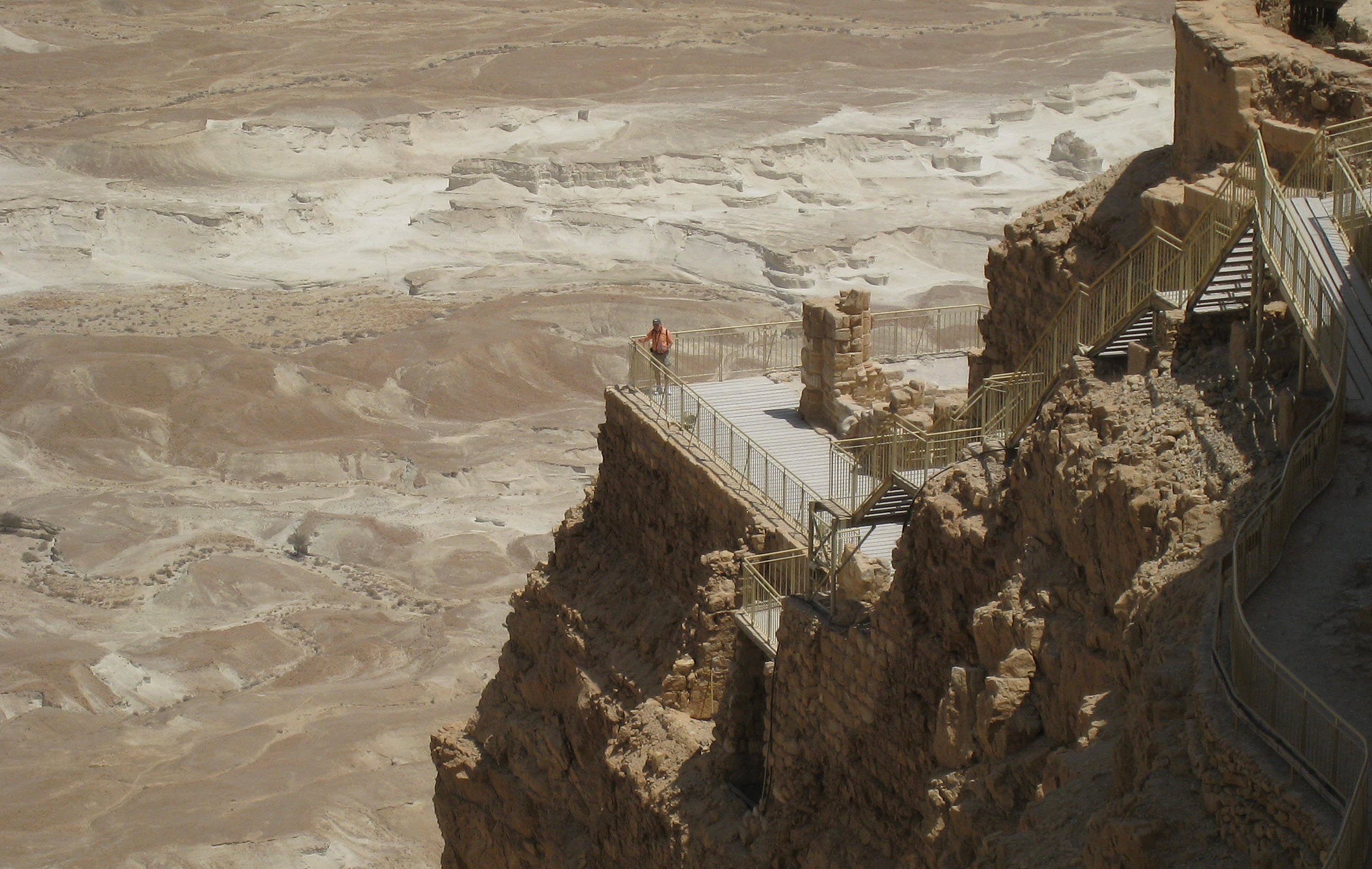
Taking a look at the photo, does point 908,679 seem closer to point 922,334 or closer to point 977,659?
point 977,659

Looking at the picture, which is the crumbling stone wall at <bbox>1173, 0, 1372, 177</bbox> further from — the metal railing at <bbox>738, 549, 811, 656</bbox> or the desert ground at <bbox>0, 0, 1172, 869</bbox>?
the desert ground at <bbox>0, 0, 1172, 869</bbox>

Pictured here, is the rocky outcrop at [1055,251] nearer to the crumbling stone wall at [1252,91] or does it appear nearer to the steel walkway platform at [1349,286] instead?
the crumbling stone wall at [1252,91]

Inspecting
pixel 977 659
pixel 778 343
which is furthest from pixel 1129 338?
pixel 778 343

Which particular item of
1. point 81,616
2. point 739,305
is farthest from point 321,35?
point 81,616

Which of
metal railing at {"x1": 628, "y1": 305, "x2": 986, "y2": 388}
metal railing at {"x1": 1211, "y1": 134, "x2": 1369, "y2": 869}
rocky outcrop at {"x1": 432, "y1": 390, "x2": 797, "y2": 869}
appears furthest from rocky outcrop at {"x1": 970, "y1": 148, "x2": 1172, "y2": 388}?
metal railing at {"x1": 1211, "y1": 134, "x2": 1369, "y2": 869}

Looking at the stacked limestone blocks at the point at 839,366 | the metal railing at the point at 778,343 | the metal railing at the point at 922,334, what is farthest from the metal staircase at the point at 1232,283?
the metal railing at the point at 922,334
